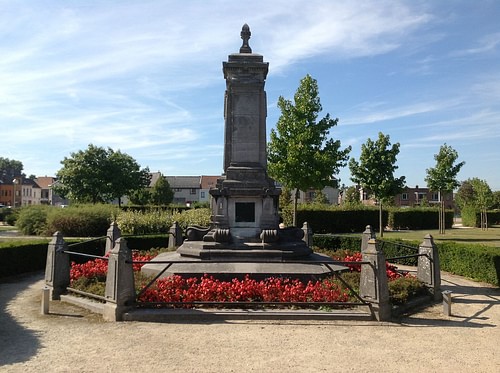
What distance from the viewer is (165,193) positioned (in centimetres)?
7006

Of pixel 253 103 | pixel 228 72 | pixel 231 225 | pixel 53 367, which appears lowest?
pixel 53 367

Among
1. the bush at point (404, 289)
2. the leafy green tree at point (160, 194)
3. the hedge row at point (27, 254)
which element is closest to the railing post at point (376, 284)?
the bush at point (404, 289)

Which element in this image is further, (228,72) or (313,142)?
(313,142)

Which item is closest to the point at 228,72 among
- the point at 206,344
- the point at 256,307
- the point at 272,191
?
the point at 272,191

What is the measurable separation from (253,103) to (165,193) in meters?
57.4

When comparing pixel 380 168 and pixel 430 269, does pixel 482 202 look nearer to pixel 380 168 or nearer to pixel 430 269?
pixel 380 168

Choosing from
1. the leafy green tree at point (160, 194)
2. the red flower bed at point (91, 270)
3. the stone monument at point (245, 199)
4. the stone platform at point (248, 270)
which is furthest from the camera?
the leafy green tree at point (160, 194)

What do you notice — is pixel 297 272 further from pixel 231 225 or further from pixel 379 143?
pixel 379 143

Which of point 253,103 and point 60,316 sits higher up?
point 253,103

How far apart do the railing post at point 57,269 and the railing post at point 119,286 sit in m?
2.58

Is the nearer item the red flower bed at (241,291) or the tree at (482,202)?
the red flower bed at (241,291)

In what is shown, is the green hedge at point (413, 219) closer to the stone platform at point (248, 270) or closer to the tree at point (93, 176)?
the tree at point (93, 176)

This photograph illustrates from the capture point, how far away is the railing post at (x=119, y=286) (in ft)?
30.3

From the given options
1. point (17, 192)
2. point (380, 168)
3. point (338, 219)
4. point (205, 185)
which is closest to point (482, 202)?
point (338, 219)
